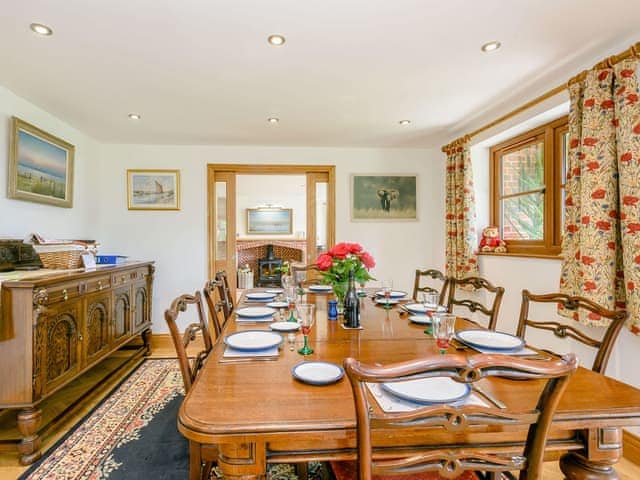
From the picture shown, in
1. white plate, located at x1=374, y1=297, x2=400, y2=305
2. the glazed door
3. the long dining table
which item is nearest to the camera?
the long dining table

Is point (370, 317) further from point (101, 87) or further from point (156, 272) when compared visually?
point (156, 272)

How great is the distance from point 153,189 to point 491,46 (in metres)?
3.51

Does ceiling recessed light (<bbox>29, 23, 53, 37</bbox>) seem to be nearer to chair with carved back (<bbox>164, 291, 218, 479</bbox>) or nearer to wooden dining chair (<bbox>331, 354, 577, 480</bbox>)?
chair with carved back (<bbox>164, 291, 218, 479</bbox>)

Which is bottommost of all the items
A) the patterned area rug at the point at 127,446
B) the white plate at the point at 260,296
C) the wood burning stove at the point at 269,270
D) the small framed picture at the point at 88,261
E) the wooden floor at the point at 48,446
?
the wooden floor at the point at 48,446

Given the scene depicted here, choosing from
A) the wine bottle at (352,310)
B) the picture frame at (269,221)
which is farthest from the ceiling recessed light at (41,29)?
the picture frame at (269,221)

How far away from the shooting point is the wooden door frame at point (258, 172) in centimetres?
398

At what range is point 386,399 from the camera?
35.5 inches

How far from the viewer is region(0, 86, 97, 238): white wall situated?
2.46m

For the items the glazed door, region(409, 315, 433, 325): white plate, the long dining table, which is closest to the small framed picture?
the glazed door

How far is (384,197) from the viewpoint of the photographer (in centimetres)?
416

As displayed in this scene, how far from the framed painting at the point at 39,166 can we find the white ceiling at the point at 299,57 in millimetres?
270

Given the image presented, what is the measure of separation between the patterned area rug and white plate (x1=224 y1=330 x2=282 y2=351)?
31.3 inches

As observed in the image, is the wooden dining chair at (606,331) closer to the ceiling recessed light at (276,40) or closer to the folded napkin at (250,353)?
the folded napkin at (250,353)

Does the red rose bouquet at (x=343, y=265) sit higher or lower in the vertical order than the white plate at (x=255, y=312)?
higher
